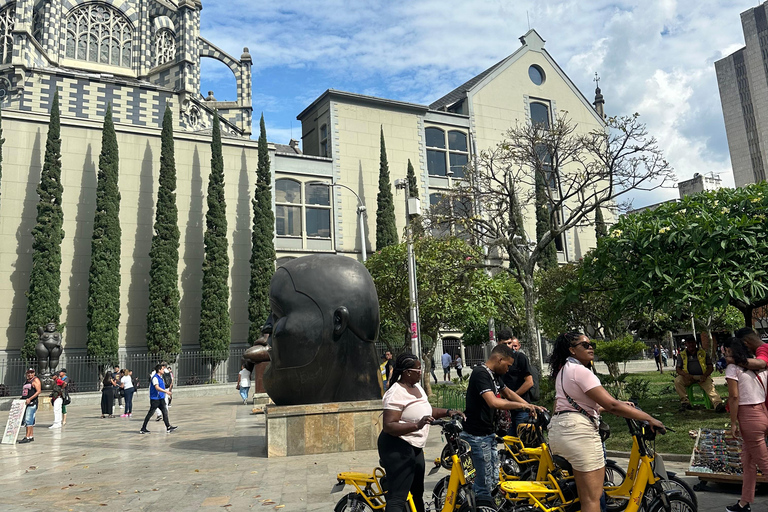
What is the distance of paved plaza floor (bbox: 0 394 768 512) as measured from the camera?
6992mm

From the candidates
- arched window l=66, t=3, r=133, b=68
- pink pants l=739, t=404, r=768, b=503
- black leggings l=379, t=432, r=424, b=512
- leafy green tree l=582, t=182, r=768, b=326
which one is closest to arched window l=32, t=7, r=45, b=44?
arched window l=66, t=3, r=133, b=68

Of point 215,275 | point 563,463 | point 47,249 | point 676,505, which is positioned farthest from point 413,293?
point 47,249

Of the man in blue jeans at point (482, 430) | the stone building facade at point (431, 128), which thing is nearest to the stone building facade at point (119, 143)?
the stone building facade at point (431, 128)

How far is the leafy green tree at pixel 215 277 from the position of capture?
3256 cm

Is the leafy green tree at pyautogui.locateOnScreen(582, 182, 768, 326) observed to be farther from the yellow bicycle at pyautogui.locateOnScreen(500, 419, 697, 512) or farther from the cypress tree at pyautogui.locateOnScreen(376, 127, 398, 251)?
the cypress tree at pyautogui.locateOnScreen(376, 127, 398, 251)

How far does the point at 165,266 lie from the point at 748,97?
86863mm

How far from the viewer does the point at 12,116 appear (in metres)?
32.2

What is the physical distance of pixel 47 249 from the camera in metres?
29.9

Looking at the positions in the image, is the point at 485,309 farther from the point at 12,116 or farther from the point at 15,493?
the point at 12,116

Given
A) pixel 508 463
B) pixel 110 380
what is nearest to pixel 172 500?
pixel 508 463

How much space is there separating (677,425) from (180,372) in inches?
1094

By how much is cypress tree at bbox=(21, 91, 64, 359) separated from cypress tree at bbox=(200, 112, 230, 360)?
7.31m

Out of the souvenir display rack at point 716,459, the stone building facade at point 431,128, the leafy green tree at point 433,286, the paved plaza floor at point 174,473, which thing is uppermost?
the stone building facade at point 431,128

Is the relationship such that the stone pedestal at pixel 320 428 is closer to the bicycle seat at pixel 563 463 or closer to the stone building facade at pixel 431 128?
the bicycle seat at pixel 563 463
